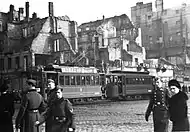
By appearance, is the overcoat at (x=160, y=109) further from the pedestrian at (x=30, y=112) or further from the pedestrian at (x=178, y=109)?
the pedestrian at (x=30, y=112)

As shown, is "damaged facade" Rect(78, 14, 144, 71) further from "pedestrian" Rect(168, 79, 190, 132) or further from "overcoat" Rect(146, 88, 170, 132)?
"pedestrian" Rect(168, 79, 190, 132)

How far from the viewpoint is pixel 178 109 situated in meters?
6.20

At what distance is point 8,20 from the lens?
51.0 metres

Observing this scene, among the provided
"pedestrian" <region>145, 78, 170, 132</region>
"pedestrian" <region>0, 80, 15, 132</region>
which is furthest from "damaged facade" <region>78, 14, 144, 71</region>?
"pedestrian" <region>0, 80, 15, 132</region>

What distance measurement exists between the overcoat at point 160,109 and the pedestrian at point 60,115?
2137 millimetres

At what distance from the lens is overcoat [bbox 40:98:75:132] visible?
5781 millimetres

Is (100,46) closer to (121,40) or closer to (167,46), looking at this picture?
(121,40)

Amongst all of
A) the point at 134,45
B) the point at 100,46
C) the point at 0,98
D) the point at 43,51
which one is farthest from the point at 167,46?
the point at 0,98

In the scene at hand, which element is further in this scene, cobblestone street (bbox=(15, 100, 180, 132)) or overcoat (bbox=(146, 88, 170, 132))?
cobblestone street (bbox=(15, 100, 180, 132))

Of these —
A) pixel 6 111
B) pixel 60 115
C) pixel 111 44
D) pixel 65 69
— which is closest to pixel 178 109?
pixel 60 115

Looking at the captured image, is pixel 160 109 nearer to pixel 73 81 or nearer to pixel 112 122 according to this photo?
pixel 112 122

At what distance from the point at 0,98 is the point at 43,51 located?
39202 mm

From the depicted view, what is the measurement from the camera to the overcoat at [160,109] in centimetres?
693

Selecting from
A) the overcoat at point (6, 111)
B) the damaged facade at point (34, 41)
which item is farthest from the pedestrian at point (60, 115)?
the damaged facade at point (34, 41)
